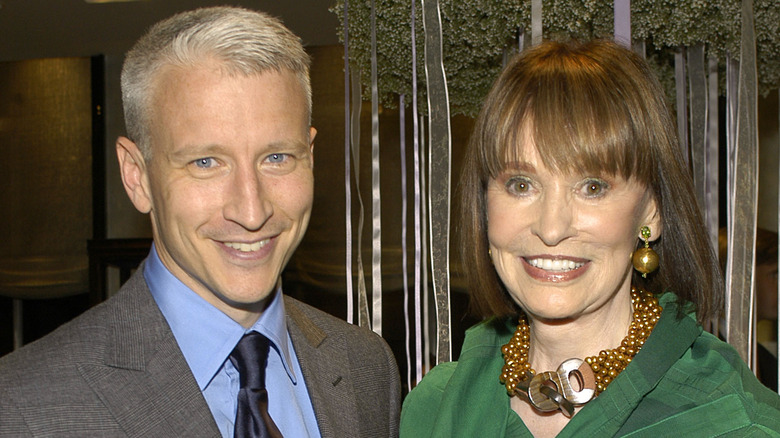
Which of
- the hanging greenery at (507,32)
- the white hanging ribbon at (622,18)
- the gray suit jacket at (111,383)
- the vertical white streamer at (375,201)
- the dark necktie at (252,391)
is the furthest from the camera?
the vertical white streamer at (375,201)

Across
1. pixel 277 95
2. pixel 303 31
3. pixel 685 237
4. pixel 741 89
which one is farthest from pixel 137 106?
pixel 303 31

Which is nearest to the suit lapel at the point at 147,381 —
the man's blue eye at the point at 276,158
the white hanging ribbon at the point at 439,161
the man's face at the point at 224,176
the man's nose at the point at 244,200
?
the man's face at the point at 224,176

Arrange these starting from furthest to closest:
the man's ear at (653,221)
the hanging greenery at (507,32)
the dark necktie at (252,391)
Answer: the hanging greenery at (507,32), the man's ear at (653,221), the dark necktie at (252,391)

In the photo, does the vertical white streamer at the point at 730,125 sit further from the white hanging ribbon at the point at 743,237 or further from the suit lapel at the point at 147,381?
the suit lapel at the point at 147,381

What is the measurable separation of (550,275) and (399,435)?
0.50 m

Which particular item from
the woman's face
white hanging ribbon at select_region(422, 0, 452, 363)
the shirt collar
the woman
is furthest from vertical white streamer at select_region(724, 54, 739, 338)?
the shirt collar

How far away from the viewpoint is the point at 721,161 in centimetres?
492

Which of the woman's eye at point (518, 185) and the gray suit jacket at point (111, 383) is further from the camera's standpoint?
the woman's eye at point (518, 185)

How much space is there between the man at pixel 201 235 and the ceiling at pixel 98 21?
3451mm

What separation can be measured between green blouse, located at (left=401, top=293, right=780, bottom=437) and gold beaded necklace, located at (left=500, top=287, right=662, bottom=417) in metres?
0.03

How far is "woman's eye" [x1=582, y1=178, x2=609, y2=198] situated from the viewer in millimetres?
1475

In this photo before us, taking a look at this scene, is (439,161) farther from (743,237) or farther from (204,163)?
(204,163)

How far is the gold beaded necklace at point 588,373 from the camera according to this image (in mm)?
1543

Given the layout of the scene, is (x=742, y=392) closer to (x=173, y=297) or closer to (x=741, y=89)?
(x=173, y=297)
